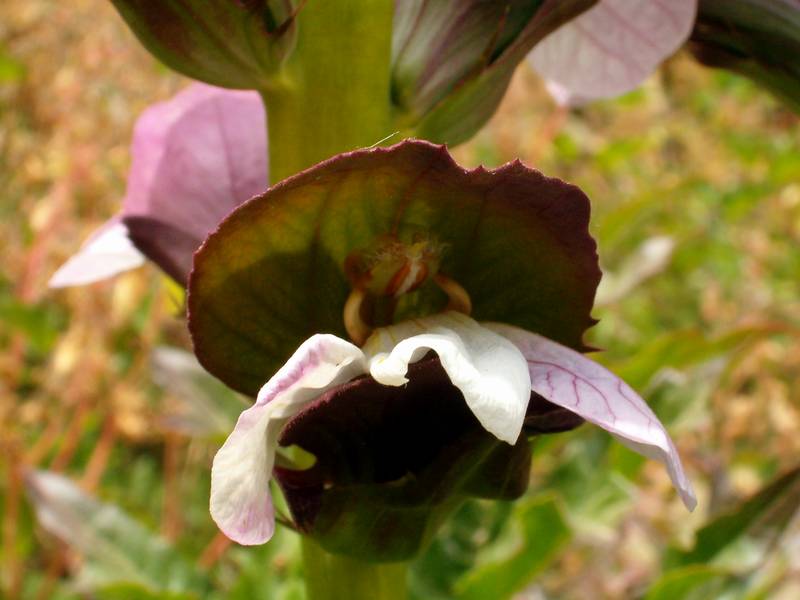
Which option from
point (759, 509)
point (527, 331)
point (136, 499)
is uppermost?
point (527, 331)

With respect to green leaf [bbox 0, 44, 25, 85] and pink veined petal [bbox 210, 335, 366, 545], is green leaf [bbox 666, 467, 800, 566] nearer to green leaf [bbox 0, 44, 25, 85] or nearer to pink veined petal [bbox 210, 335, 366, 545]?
pink veined petal [bbox 210, 335, 366, 545]

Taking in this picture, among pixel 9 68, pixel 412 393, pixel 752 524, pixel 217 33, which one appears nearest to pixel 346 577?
pixel 412 393

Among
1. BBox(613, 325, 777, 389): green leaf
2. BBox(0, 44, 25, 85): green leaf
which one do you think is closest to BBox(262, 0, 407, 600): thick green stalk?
BBox(613, 325, 777, 389): green leaf

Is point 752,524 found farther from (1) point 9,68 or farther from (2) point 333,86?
(1) point 9,68

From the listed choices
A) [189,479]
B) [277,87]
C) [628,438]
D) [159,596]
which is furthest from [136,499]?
[628,438]

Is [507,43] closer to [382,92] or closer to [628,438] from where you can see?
[382,92]
